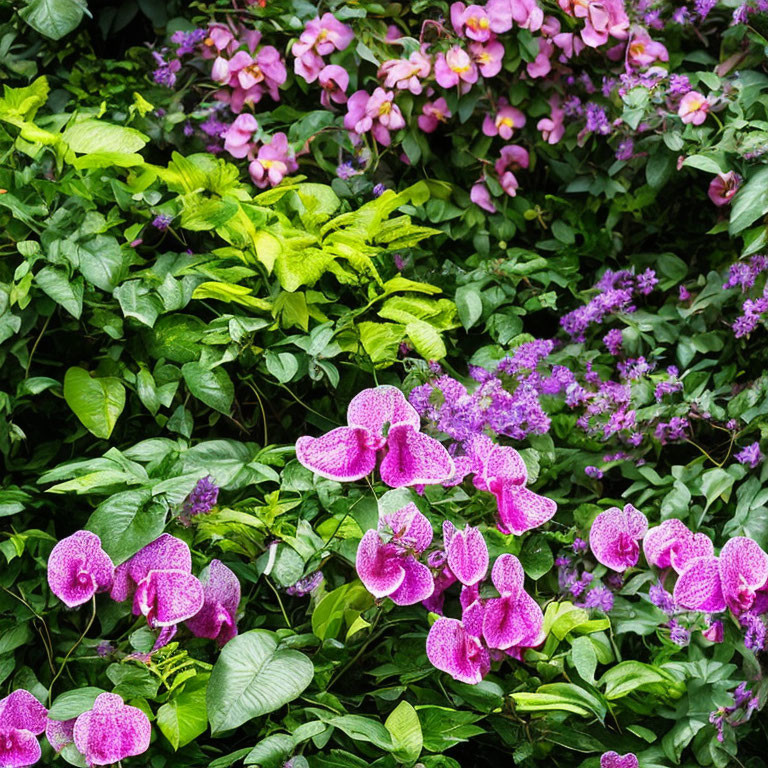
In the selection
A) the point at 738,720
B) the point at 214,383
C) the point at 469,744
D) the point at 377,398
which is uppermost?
the point at 377,398

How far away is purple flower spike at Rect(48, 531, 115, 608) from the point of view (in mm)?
1145

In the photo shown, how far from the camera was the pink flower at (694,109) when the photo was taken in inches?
70.6

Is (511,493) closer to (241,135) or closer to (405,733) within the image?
(405,733)

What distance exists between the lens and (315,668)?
1.16m

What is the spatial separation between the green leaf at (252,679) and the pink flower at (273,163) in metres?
1.08

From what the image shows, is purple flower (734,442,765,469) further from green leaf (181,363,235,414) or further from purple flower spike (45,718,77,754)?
purple flower spike (45,718,77,754)

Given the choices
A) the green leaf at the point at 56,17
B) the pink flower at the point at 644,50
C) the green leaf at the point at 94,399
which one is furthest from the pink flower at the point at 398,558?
the green leaf at the point at 56,17

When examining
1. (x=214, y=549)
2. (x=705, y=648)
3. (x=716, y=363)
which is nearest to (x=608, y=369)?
(x=716, y=363)

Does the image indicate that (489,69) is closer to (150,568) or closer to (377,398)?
(377,398)

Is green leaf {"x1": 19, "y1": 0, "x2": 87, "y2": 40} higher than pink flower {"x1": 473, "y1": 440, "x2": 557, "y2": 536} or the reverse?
higher

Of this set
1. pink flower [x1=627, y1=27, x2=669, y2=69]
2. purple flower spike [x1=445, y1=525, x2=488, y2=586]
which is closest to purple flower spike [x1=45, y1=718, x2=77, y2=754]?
purple flower spike [x1=445, y1=525, x2=488, y2=586]

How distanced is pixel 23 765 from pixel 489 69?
4.94 feet

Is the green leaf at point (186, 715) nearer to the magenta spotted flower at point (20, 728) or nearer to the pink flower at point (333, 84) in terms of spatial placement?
the magenta spotted flower at point (20, 728)

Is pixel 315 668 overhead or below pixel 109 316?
below
